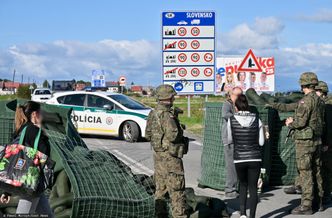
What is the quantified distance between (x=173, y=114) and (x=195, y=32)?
15.1 m

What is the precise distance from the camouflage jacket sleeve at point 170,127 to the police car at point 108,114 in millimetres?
11030

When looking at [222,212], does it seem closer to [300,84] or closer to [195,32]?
[300,84]

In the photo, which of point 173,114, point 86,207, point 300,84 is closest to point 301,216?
point 300,84

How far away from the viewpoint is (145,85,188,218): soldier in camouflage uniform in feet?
23.5

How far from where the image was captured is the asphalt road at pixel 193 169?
29.0ft

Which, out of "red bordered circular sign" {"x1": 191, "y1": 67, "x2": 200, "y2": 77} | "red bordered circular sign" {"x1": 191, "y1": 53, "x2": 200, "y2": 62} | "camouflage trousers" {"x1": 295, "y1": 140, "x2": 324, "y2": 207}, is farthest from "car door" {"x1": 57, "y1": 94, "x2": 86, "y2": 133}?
"camouflage trousers" {"x1": 295, "y1": 140, "x2": 324, "y2": 207}

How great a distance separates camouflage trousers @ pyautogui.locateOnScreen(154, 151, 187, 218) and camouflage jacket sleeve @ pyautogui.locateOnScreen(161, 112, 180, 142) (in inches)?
7.7

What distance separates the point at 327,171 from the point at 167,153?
3353mm

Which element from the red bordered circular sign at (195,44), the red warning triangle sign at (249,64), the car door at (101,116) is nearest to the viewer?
the red warning triangle sign at (249,64)

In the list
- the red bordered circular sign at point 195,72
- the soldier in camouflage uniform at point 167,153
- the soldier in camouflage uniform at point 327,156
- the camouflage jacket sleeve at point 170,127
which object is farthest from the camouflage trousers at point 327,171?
the red bordered circular sign at point 195,72

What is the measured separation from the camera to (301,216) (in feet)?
28.0

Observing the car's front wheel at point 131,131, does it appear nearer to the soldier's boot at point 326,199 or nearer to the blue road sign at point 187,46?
the blue road sign at point 187,46

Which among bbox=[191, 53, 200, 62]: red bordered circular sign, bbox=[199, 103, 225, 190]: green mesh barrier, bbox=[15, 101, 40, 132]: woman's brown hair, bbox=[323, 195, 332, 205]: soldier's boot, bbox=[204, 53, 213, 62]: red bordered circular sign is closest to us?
bbox=[15, 101, 40, 132]: woman's brown hair

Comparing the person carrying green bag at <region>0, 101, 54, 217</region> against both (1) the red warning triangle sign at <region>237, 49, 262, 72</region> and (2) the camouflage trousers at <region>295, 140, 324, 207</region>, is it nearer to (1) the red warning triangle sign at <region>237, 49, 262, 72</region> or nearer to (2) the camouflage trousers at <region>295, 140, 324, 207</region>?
(2) the camouflage trousers at <region>295, 140, 324, 207</region>
